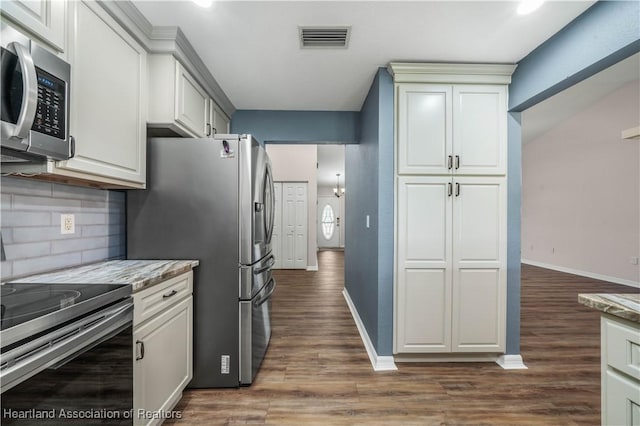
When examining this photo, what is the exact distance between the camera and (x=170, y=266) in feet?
5.43

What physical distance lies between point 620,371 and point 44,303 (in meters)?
2.12

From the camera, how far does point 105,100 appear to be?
1.47 m

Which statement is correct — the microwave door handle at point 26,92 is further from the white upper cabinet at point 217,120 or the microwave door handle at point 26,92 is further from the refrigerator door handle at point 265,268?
the white upper cabinet at point 217,120

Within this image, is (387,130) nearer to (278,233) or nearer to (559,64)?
(559,64)

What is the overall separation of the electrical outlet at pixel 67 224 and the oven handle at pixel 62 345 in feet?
2.30

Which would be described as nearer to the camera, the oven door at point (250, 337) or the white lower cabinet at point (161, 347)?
the white lower cabinet at point (161, 347)

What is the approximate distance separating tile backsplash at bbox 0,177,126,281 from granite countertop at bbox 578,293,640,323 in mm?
2520

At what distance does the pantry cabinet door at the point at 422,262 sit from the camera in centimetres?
225

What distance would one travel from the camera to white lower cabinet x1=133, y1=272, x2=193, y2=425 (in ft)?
4.39

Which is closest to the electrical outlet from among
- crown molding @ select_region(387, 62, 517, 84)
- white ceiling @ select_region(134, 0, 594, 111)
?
white ceiling @ select_region(134, 0, 594, 111)

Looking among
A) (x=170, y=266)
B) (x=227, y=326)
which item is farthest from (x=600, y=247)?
(x=170, y=266)

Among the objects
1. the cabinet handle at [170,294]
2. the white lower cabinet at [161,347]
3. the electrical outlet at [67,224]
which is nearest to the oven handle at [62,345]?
the white lower cabinet at [161,347]

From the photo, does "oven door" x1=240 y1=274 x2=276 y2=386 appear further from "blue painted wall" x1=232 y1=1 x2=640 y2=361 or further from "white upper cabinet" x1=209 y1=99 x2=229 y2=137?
"white upper cabinet" x1=209 y1=99 x2=229 y2=137

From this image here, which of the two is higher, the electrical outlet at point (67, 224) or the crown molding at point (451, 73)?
the crown molding at point (451, 73)
